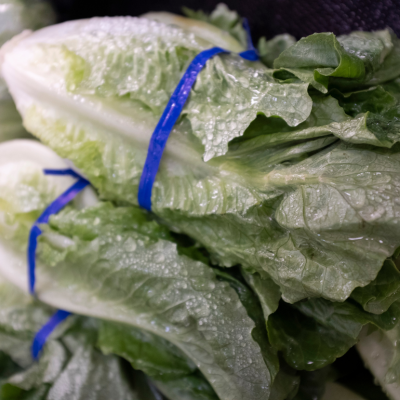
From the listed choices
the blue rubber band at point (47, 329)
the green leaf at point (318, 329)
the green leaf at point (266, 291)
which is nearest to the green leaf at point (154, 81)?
the green leaf at point (266, 291)

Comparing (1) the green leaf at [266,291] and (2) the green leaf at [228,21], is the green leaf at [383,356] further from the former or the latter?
(2) the green leaf at [228,21]

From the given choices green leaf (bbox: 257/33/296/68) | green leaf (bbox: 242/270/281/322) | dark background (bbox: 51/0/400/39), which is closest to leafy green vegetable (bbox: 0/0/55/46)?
dark background (bbox: 51/0/400/39)

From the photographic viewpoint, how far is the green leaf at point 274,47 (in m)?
1.23

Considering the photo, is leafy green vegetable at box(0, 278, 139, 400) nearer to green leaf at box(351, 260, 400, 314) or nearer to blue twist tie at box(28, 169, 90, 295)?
blue twist tie at box(28, 169, 90, 295)

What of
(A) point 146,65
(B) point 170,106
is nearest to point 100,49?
(A) point 146,65

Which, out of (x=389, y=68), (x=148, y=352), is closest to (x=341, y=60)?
(x=389, y=68)

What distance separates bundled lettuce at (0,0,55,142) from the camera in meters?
1.18

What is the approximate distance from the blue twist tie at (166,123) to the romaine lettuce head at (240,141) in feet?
0.06

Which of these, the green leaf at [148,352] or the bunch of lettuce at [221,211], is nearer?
the bunch of lettuce at [221,211]

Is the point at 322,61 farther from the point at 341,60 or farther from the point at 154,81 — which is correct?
the point at 154,81

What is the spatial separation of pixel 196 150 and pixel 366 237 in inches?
17.4

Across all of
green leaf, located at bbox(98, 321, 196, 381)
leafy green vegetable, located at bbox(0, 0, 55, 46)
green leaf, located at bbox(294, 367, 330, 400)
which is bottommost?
green leaf, located at bbox(294, 367, 330, 400)

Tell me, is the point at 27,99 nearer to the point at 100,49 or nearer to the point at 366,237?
the point at 100,49

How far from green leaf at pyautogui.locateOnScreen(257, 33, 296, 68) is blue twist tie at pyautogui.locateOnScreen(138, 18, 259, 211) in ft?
1.32
